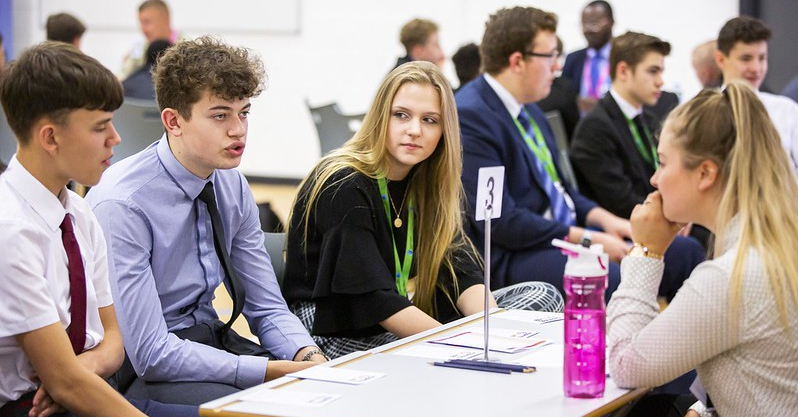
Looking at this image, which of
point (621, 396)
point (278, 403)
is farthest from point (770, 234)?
point (278, 403)

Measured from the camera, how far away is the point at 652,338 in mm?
1962

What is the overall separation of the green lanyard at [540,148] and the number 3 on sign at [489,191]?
6.23 feet

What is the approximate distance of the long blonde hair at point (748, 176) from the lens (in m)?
1.92

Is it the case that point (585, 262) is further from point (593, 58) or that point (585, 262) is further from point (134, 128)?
point (593, 58)

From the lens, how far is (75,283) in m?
2.13

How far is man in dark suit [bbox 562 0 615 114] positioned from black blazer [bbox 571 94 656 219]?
77.3 inches

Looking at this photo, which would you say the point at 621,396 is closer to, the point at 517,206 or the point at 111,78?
the point at 111,78

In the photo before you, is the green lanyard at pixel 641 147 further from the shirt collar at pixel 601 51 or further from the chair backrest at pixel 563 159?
the shirt collar at pixel 601 51

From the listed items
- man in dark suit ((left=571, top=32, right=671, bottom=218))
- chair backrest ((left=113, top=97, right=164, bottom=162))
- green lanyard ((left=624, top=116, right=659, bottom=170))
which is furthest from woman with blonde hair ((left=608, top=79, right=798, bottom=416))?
chair backrest ((left=113, top=97, right=164, bottom=162))

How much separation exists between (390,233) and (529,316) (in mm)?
517

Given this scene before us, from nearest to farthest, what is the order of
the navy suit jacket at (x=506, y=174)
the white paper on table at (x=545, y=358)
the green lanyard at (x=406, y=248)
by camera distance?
the white paper on table at (x=545, y=358) < the green lanyard at (x=406, y=248) < the navy suit jacket at (x=506, y=174)

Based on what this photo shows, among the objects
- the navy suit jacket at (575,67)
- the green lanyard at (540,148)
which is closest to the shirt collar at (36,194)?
the green lanyard at (540,148)

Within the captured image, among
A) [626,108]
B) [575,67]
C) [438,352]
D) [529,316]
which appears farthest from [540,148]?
[575,67]

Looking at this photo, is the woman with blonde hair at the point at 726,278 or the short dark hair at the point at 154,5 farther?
the short dark hair at the point at 154,5
